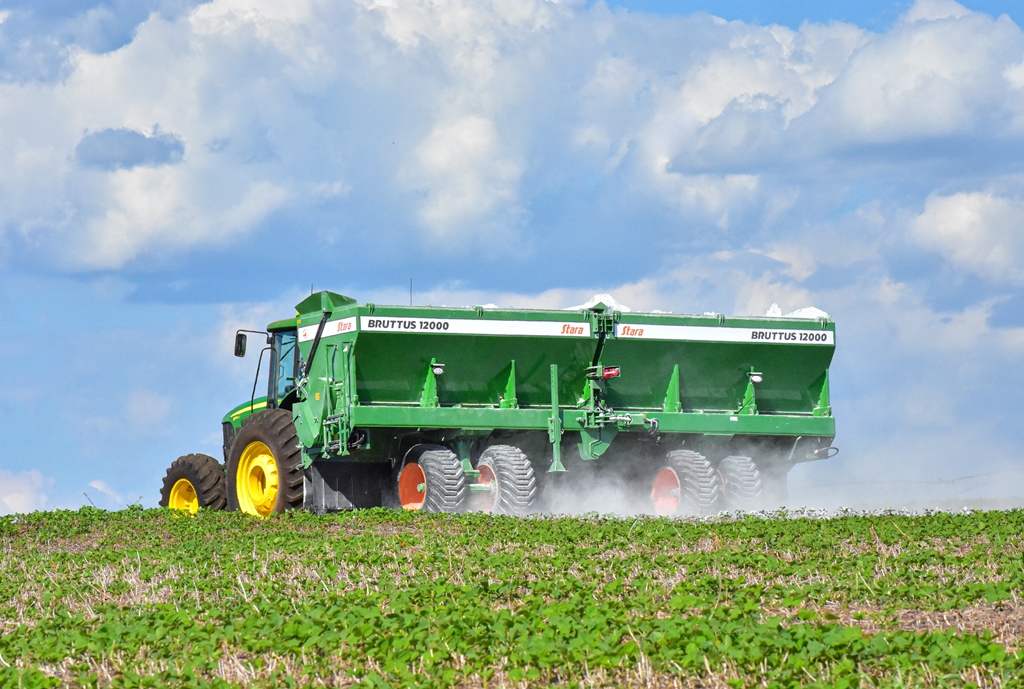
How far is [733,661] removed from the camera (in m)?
7.46

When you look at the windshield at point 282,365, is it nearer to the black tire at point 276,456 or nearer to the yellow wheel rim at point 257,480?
the black tire at point 276,456

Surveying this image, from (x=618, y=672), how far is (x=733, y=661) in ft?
2.19

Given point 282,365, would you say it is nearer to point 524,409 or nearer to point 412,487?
point 412,487

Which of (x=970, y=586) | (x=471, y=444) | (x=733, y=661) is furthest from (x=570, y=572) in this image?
(x=471, y=444)

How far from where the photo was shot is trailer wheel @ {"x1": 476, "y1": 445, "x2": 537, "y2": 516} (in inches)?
712

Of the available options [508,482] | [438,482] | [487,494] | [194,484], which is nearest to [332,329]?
[438,482]

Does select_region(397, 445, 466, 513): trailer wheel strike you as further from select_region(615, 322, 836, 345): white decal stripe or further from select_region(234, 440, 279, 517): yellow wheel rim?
select_region(615, 322, 836, 345): white decal stripe

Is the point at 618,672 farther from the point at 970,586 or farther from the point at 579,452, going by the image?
the point at 579,452

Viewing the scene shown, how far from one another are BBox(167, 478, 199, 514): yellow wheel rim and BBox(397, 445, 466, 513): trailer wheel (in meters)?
5.82

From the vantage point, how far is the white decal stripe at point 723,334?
65.4 ft

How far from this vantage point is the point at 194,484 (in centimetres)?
2250

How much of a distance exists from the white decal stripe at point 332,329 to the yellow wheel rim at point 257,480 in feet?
6.09

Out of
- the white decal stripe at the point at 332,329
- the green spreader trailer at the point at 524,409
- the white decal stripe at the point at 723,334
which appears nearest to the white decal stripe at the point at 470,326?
the green spreader trailer at the point at 524,409

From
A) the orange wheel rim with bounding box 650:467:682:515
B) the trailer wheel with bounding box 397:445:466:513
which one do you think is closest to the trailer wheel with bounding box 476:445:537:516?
the trailer wheel with bounding box 397:445:466:513
